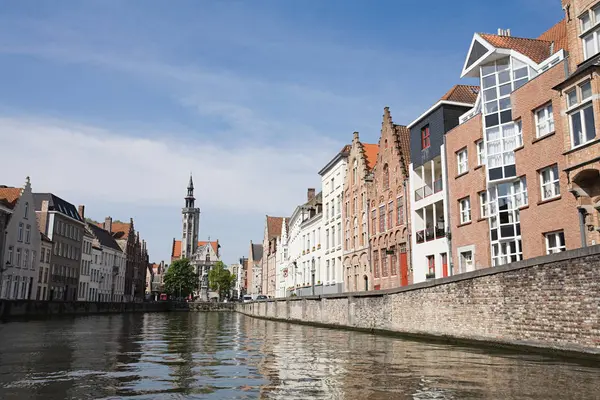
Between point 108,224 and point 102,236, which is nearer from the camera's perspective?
point 102,236

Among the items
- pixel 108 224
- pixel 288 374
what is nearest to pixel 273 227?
pixel 108 224

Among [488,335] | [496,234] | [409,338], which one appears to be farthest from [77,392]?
[496,234]

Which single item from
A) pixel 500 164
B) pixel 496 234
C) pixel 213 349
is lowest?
pixel 213 349

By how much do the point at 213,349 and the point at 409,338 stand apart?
9394mm

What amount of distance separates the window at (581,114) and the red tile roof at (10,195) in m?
50.4

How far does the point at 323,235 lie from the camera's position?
55469mm

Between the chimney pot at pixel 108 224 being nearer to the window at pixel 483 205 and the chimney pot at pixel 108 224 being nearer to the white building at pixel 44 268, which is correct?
the white building at pixel 44 268

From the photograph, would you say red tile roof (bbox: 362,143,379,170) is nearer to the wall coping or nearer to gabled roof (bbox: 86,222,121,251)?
the wall coping

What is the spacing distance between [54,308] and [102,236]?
42.0m

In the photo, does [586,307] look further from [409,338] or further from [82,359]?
[82,359]

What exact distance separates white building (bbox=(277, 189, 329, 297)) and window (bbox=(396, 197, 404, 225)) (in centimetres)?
1466

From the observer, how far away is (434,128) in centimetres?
3275

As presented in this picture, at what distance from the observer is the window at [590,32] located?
1972cm

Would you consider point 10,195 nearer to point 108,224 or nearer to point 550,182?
point 108,224
